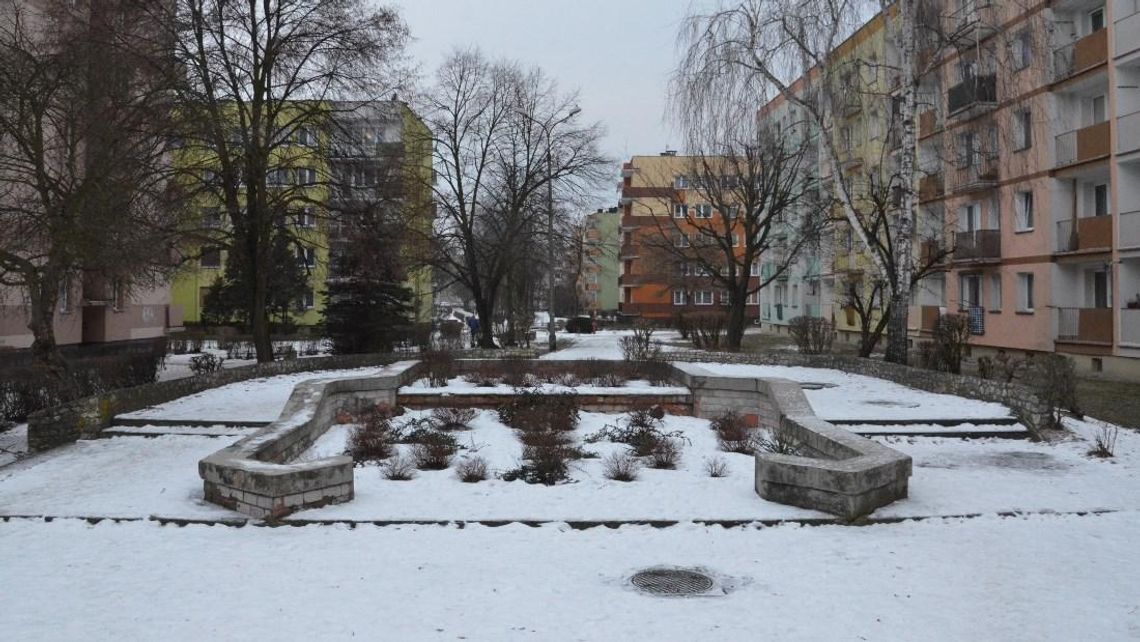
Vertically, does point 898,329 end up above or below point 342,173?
below

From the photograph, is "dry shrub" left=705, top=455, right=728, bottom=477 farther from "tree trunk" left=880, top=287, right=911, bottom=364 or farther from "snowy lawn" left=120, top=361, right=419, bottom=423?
"tree trunk" left=880, top=287, right=911, bottom=364

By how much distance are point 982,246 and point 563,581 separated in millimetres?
23549

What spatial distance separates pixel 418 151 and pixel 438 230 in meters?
5.79

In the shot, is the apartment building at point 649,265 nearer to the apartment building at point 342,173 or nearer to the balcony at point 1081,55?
the balcony at point 1081,55

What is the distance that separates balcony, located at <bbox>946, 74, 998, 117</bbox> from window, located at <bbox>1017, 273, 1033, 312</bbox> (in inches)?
201

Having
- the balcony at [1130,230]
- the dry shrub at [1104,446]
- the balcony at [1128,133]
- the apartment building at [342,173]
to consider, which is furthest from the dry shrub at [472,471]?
the balcony at [1128,133]

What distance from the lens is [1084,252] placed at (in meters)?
20.3

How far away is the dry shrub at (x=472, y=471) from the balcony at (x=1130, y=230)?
60.0ft

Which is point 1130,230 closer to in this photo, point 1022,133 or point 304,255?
point 1022,133

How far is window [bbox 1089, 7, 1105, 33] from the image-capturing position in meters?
20.7

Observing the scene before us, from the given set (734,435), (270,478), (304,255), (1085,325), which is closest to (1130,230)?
(1085,325)

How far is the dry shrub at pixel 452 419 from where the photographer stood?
417 inches

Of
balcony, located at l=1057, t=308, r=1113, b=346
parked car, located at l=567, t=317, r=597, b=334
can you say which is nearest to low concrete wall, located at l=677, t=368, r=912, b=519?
balcony, located at l=1057, t=308, r=1113, b=346

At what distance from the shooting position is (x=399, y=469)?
8.11 meters
